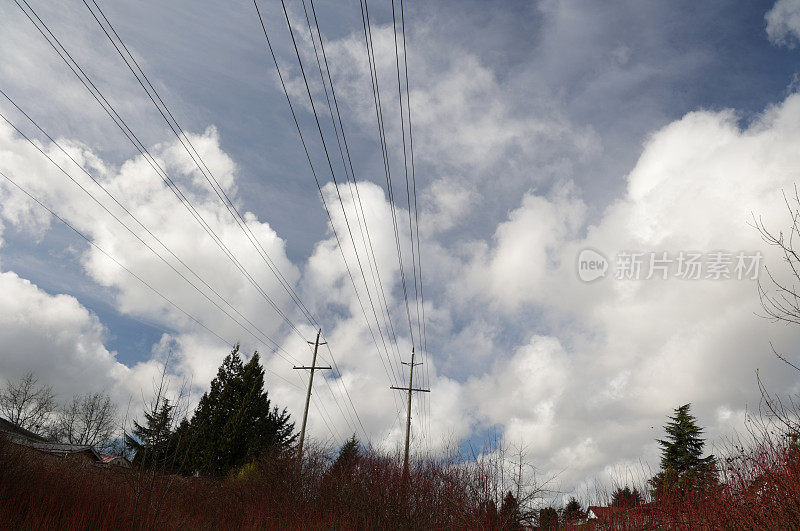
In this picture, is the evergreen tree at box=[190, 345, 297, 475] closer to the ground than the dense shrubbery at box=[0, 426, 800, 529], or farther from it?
farther from it

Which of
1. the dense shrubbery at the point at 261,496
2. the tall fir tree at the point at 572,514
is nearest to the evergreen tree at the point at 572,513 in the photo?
the tall fir tree at the point at 572,514

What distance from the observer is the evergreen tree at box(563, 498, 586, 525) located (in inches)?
439

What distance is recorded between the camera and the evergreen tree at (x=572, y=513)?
11149 mm

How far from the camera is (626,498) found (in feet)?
31.8

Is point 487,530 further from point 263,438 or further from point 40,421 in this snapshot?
point 40,421

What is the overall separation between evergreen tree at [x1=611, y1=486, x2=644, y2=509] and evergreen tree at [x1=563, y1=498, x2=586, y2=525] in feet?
4.33

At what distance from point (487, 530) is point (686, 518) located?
549 cm

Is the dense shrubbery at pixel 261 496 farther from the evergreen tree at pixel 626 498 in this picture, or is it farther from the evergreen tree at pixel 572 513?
the evergreen tree at pixel 626 498

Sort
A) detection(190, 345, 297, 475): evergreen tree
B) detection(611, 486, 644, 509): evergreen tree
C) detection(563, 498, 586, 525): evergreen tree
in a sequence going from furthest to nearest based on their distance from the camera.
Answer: detection(190, 345, 297, 475): evergreen tree
detection(563, 498, 586, 525): evergreen tree
detection(611, 486, 644, 509): evergreen tree

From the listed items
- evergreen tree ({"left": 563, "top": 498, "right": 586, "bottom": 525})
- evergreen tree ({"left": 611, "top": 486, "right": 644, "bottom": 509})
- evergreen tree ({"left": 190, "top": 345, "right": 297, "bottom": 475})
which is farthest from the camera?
evergreen tree ({"left": 190, "top": 345, "right": 297, "bottom": 475})

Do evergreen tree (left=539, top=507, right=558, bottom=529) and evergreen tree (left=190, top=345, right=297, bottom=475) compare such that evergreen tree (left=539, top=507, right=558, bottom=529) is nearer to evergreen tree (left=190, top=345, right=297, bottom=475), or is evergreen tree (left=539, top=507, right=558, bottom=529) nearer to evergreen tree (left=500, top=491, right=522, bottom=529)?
evergreen tree (left=500, top=491, right=522, bottom=529)

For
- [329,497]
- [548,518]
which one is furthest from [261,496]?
[548,518]

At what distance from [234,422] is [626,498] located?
95.7 feet

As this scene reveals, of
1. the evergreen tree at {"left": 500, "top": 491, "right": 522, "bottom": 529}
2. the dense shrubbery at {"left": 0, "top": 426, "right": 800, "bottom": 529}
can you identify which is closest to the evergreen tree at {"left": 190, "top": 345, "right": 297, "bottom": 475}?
the dense shrubbery at {"left": 0, "top": 426, "right": 800, "bottom": 529}
